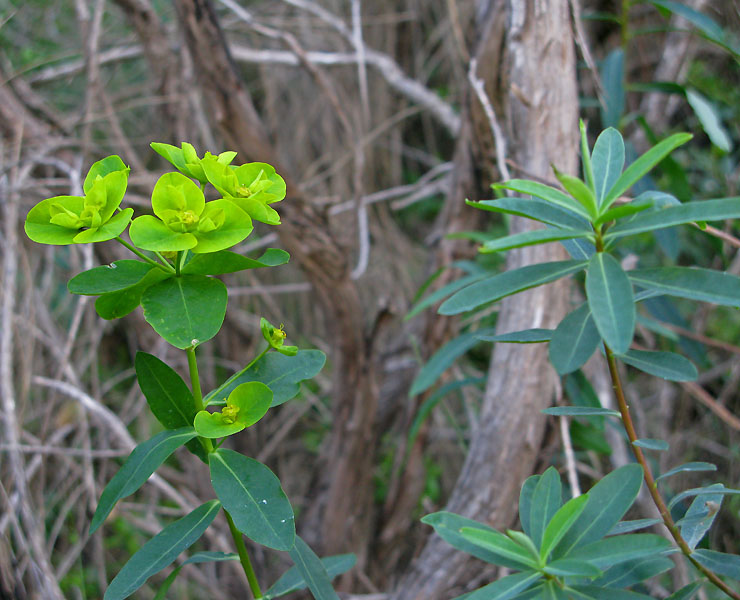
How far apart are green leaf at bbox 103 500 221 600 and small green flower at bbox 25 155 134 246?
26 cm

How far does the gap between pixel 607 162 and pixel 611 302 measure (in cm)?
16

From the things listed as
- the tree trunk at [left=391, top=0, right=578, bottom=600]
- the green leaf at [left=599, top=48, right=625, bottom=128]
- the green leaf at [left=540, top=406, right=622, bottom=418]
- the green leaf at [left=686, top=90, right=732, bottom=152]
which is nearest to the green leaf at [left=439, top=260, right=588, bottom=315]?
the green leaf at [left=540, top=406, right=622, bottom=418]

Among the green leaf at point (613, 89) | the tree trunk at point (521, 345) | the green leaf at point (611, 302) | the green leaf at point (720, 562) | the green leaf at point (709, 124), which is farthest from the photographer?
the green leaf at point (613, 89)

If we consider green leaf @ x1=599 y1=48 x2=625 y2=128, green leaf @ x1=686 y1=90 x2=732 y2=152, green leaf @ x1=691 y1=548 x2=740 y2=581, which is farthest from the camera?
green leaf @ x1=599 y1=48 x2=625 y2=128

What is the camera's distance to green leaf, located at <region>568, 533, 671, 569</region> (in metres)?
0.48

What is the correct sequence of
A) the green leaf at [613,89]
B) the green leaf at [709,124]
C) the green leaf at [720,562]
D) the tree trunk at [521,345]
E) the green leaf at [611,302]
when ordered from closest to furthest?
the green leaf at [611,302] < the green leaf at [720,562] < the tree trunk at [521,345] < the green leaf at [709,124] < the green leaf at [613,89]

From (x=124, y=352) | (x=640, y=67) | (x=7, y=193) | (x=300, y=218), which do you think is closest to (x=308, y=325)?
(x=124, y=352)

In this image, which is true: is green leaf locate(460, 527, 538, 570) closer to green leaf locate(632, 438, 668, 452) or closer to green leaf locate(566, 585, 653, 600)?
green leaf locate(566, 585, 653, 600)

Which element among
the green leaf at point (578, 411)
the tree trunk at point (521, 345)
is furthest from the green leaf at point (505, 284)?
the tree trunk at point (521, 345)

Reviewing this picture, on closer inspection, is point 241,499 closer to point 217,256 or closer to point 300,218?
point 217,256

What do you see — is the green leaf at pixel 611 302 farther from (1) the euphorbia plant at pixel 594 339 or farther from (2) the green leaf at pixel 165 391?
(2) the green leaf at pixel 165 391

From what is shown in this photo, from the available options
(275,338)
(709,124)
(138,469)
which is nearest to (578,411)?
(275,338)

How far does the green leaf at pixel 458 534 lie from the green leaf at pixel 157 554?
201mm

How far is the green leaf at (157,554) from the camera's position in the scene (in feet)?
1.68
